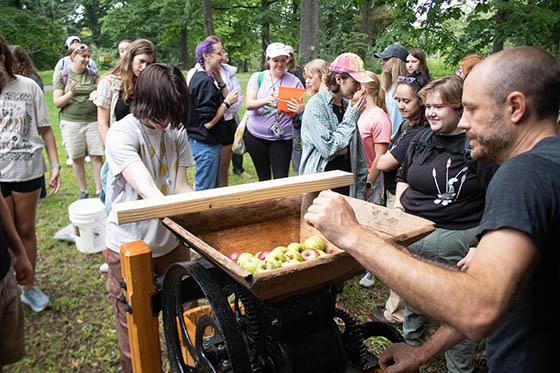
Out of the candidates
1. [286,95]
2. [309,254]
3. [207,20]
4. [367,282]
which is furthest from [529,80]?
[207,20]

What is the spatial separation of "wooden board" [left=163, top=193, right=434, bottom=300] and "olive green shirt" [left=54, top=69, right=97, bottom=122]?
4.08 meters

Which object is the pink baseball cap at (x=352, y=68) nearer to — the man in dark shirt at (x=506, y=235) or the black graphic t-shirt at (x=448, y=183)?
the black graphic t-shirt at (x=448, y=183)

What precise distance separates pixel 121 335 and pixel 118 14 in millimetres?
23476

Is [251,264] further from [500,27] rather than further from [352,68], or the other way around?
[500,27]

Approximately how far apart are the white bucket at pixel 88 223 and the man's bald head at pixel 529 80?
380 centimetres

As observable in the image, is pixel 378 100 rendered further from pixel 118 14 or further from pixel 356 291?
pixel 118 14

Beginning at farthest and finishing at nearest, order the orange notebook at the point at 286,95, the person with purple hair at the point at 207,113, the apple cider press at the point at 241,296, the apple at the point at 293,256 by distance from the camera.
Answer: the person with purple hair at the point at 207,113, the orange notebook at the point at 286,95, the apple at the point at 293,256, the apple cider press at the point at 241,296

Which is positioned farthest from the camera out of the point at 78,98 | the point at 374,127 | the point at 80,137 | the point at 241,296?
the point at 80,137

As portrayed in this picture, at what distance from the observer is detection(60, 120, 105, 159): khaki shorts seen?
17.3 ft

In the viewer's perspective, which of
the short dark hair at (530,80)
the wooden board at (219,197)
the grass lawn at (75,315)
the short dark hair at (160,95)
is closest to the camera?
the short dark hair at (530,80)

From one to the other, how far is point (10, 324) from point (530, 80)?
85.3 inches

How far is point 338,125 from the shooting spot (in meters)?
3.31

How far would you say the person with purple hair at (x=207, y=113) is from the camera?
172 inches

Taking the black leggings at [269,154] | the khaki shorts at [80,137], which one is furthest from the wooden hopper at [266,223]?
the khaki shorts at [80,137]
